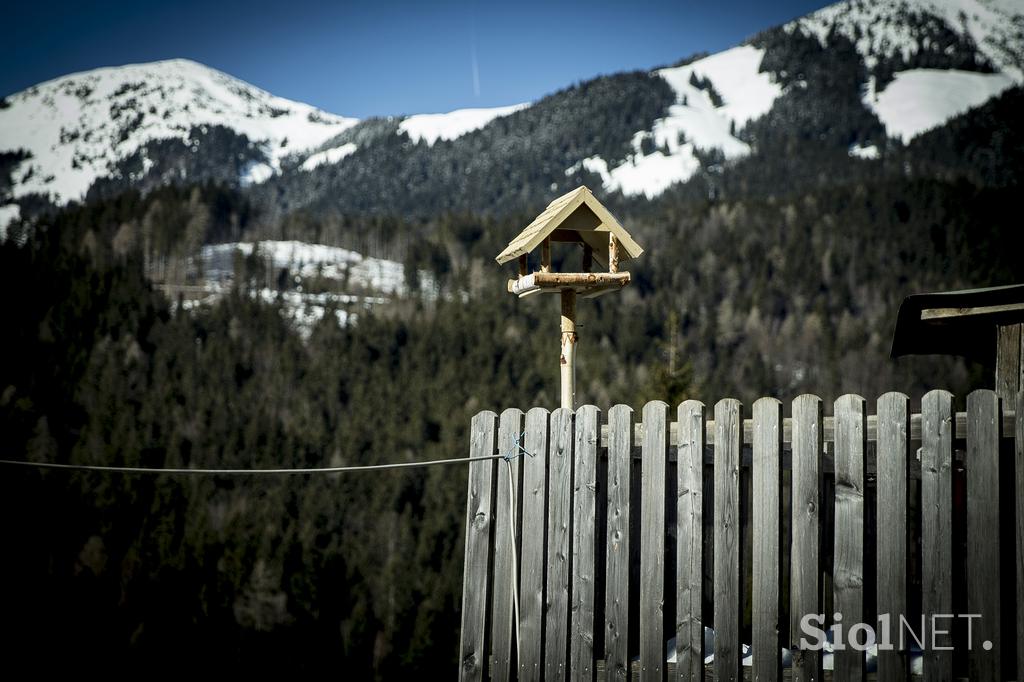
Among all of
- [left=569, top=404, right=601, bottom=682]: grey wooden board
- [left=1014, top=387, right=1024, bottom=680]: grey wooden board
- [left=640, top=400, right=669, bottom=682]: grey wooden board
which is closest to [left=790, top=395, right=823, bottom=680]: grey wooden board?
[left=640, top=400, right=669, bottom=682]: grey wooden board

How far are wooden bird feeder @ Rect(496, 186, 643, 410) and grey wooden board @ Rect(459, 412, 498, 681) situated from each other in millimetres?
585

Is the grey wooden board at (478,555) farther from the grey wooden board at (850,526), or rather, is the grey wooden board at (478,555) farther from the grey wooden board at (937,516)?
the grey wooden board at (937,516)

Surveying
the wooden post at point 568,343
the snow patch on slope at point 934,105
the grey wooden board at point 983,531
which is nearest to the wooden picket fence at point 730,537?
the grey wooden board at point 983,531

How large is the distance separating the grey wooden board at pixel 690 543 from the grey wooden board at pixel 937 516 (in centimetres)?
91

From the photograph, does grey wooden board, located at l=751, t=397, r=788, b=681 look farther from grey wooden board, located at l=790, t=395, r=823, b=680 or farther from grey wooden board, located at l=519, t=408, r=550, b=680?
grey wooden board, located at l=519, t=408, r=550, b=680

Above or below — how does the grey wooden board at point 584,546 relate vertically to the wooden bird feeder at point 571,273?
below

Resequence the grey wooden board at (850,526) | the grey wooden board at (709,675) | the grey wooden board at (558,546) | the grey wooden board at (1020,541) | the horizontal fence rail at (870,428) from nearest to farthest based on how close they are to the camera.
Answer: the grey wooden board at (1020,541), the horizontal fence rail at (870,428), the grey wooden board at (850,526), the grey wooden board at (709,675), the grey wooden board at (558,546)

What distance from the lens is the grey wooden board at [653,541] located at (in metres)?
4.46

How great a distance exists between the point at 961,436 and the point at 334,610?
60.3 metres

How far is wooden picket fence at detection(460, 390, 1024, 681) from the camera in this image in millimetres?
4008

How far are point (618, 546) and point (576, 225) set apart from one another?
1.99 m

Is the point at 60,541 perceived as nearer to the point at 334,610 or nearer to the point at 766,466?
the point at 334,610

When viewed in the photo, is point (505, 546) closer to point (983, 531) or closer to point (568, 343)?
point (568, 343)

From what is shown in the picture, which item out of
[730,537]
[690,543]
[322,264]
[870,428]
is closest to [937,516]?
[870,428]
